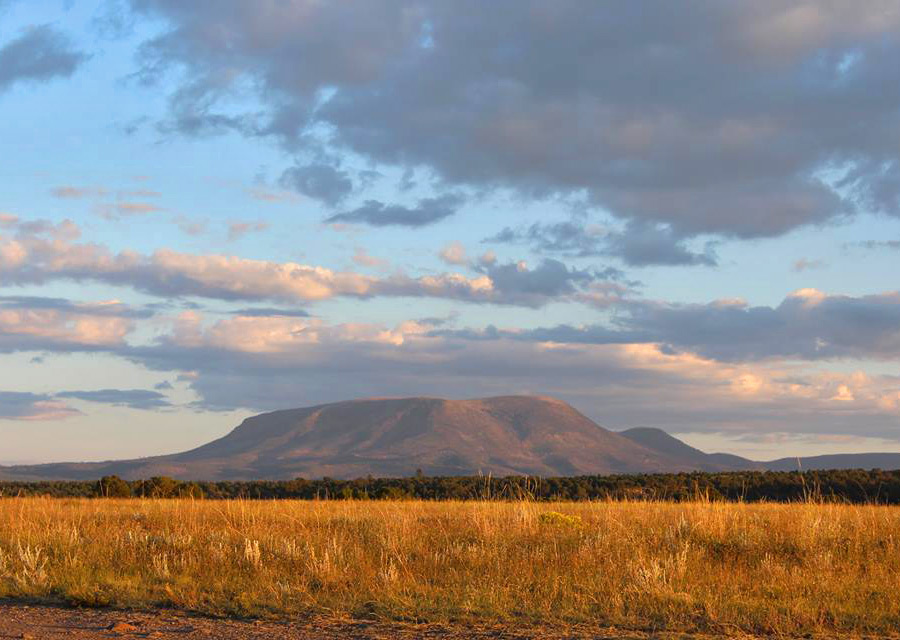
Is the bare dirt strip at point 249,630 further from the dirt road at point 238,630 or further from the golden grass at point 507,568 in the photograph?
the golden grass at point 507,568

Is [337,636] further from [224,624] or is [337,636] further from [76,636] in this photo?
[76,636]

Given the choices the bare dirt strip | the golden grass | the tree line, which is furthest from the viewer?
the tree line

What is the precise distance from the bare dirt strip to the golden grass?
1.45ft

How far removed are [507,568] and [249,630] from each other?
4276 millimetres

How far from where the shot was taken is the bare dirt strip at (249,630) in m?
9.81

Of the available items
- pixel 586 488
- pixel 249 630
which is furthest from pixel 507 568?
pixel 586 488

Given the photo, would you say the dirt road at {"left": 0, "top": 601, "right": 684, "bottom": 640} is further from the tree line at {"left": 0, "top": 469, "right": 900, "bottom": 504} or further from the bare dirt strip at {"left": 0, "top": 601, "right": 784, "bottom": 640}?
the tree line at {"left": 0, "top": 469, "right": 900, "bottom": 504}

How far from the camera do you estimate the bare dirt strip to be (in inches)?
386

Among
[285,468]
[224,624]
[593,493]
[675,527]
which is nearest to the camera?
[224,624]

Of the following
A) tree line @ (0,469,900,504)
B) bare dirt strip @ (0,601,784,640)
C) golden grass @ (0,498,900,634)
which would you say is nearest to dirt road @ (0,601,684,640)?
bare dirt strip @ (0,601,784,640)

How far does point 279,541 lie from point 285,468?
17640 centimetres

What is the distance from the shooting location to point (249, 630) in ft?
33.6

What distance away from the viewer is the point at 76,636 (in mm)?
9961

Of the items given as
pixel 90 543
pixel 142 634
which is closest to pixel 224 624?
pixel 142 634
